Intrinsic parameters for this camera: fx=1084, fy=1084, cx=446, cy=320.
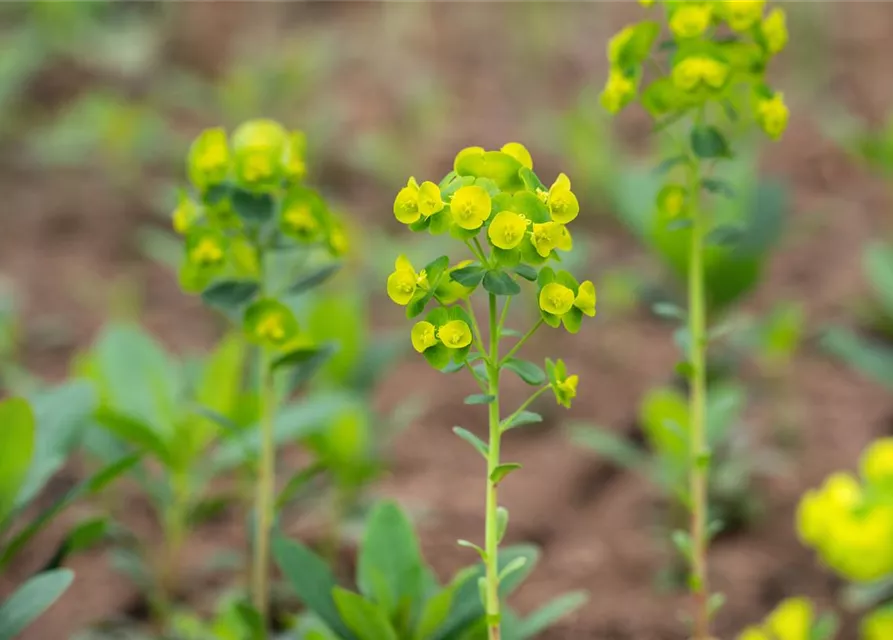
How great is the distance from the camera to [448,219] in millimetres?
1110

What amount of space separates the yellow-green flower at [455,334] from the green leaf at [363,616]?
15.4 inches

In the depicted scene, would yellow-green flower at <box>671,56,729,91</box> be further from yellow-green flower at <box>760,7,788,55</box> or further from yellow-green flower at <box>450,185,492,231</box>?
yellow-green flower at <box>450,185,492,231</box>

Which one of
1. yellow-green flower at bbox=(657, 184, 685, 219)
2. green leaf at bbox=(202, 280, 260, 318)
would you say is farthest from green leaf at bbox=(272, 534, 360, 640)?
yellow-green flower at bbox=(657, 184, 685, 219)

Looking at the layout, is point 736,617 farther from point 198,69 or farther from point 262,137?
point 198,69

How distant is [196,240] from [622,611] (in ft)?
3.20

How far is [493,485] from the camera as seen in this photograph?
118cm

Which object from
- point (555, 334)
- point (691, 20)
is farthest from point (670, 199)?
point (555, 334)

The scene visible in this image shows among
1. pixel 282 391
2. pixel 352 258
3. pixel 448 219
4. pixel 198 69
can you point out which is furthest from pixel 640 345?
pixel 198 69

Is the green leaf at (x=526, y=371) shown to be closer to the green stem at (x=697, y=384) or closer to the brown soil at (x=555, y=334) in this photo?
the green stem at (x=697, y=384)

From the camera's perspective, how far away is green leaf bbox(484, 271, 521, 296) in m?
1.10

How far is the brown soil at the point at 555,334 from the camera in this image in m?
2.00

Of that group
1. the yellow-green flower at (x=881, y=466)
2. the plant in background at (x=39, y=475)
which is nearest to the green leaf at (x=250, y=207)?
the plant in background at (x=39, y=475)

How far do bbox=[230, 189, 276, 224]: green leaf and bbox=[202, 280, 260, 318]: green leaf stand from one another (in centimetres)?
9

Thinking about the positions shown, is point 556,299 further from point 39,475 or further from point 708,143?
point 39,475
